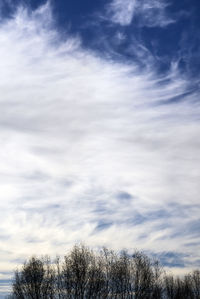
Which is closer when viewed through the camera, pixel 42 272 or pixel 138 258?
pixel 42 272

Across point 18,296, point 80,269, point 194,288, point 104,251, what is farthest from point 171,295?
point 18,296

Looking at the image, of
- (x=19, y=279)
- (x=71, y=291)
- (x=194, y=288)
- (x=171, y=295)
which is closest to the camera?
(x=71, y=291)

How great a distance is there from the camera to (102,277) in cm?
5431

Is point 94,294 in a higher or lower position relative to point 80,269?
lower

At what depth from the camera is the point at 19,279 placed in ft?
180

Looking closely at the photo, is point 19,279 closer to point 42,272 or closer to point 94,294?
point 42,272

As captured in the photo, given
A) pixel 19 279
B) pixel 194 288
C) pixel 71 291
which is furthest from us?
pixel 194 288

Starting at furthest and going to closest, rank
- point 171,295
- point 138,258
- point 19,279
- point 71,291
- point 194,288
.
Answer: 1. point 194,288
2. point 171,295
3. point 138,258
4. point 19,279
5. point 71,291

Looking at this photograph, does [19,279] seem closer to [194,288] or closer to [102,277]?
[102,277]

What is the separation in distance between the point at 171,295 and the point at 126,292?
860 inches

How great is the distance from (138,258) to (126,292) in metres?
6.84

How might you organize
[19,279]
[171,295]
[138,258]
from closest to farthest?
1. [19,279]
2. [138,258]
3. [171,295]

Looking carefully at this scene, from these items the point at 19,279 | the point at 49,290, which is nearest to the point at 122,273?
the point at 49,290

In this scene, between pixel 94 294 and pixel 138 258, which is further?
pixel 138 258
